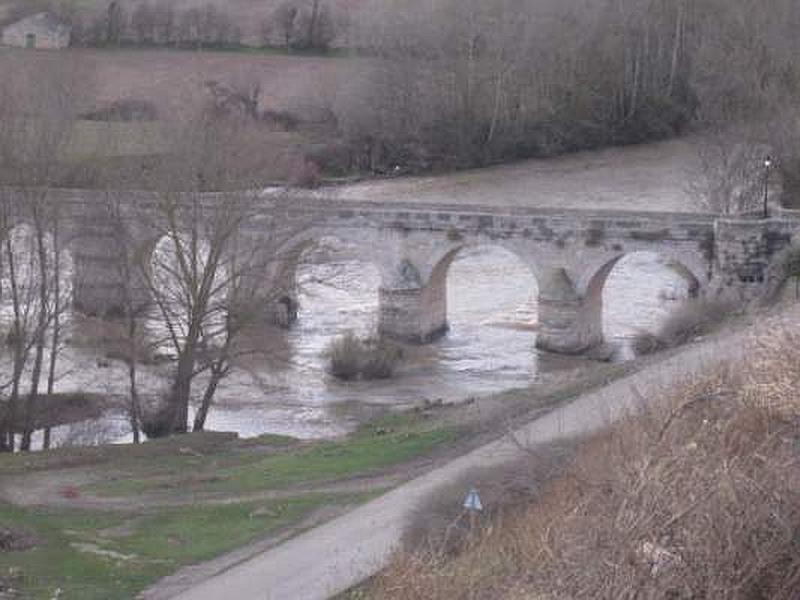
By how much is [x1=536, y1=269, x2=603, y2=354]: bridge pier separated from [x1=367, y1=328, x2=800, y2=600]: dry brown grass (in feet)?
66.2

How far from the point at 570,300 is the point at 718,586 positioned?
24027mm

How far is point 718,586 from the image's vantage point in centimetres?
1241

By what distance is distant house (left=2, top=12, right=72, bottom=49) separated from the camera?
222ft

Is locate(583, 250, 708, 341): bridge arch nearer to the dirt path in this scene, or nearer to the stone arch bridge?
the stone arch bridge

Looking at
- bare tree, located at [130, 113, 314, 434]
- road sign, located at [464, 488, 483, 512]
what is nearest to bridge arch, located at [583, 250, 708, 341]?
bare tree, located at [130, 113, 314, 434]

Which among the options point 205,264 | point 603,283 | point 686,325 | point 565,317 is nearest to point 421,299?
point 565,317

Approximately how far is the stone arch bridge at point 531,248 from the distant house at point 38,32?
106 ft

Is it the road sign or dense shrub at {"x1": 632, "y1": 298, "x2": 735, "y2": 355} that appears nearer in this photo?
the road sign

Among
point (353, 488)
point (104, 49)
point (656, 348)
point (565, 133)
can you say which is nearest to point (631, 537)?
point (353, 488)

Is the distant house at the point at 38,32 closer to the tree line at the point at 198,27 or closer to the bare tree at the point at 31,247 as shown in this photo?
the tree line at the point at 198,27

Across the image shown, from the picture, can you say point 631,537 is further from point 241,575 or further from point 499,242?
point 499,242

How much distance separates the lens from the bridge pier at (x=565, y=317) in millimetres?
35844

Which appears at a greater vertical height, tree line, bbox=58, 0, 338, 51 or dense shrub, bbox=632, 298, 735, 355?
tree line, bbox=58, 0, 338, 51

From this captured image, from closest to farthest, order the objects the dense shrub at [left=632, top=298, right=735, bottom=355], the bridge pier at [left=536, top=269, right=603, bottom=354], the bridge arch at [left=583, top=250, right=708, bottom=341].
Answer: the dense shrub at [left=632, top=298, right=735, bottom=355] → the bridge arch at [left=583, top=250, right=708, bottom=341] → the bridge pier at [left=536, top=269, right=603, bottom=354]
